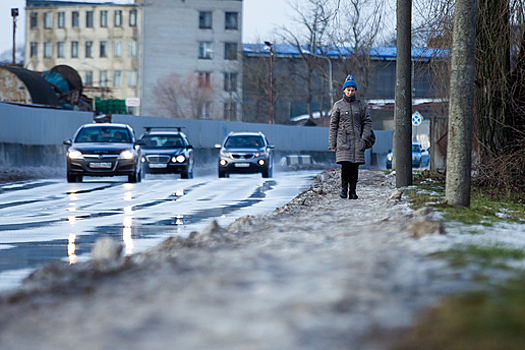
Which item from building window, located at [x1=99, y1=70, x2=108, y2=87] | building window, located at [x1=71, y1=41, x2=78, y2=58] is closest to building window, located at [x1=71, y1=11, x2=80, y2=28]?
building window, located at [x1=71, y1=41, x2=78, y2=58]

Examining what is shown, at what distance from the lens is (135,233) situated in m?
9.95

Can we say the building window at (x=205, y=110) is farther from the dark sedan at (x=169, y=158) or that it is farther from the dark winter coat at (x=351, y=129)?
the dark winter coat at (x=351, y=129)

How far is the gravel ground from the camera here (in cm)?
362

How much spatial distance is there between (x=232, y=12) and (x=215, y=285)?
8406 cm

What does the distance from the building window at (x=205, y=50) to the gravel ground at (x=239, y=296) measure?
80.6 metres

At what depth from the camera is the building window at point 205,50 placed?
8650cm

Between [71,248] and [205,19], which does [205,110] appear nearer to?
[205,19]

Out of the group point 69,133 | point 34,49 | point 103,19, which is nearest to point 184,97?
point 103,19

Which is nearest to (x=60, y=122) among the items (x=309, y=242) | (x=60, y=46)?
(x=309, y=242)

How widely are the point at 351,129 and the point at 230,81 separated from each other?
73.4m

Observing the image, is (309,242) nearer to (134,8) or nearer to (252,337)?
(252,337)

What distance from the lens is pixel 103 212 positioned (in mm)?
13219

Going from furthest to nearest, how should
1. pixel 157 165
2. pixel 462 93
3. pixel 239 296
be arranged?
pixel 157 165 → pixel 462 93 → pixel 239 296

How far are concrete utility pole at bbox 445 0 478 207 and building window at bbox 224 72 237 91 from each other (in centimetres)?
7446
